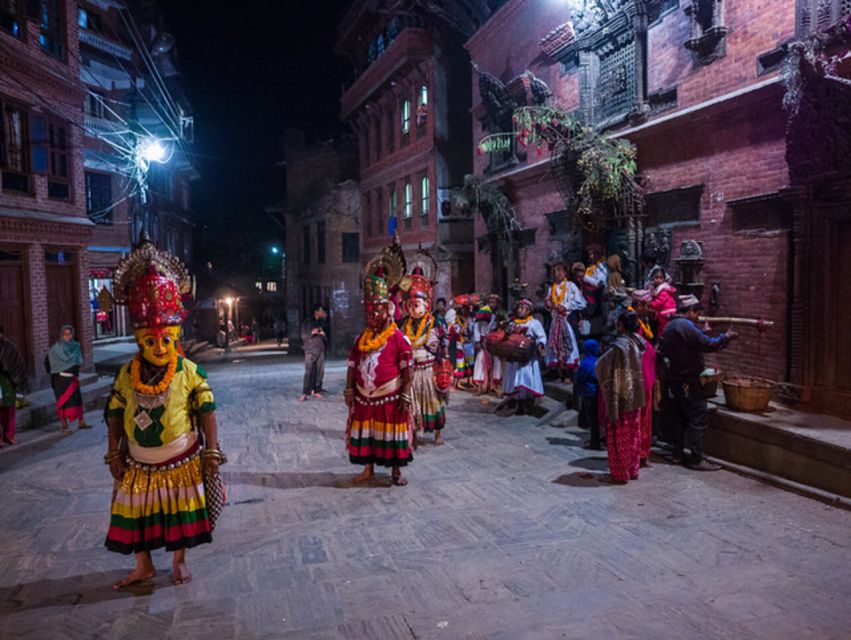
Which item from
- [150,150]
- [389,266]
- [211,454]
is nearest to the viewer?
[211,454]

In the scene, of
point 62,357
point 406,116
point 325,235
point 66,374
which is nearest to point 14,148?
point 62,357

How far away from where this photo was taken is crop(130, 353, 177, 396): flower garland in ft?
15.7

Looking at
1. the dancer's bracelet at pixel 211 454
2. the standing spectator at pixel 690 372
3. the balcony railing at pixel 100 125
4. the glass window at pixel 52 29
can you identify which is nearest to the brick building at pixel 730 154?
the standing spectator at pixel 690 372

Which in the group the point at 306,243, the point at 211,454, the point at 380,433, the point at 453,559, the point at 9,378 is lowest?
the point at 453,559

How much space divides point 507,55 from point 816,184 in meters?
10.4

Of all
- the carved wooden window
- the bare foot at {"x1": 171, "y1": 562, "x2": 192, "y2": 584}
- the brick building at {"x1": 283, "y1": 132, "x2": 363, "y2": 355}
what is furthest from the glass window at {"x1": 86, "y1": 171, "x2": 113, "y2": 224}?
the bare foot at {"x1": 171, "y1": 562, "x2": 192, "y2": 584}

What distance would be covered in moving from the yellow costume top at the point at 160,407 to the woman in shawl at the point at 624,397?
449cm

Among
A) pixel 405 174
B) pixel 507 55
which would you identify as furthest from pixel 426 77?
pixel 507 55

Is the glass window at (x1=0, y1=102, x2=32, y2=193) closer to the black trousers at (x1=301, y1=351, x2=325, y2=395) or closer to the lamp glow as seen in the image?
the black trousers at (x1=301, y1=351, x2=325, y2=395)

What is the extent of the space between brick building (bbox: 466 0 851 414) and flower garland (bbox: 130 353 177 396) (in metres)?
7.69

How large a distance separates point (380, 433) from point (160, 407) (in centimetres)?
306

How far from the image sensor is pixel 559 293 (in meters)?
11.6

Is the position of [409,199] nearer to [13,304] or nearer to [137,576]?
[13,304]

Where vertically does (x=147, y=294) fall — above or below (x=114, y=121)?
below
